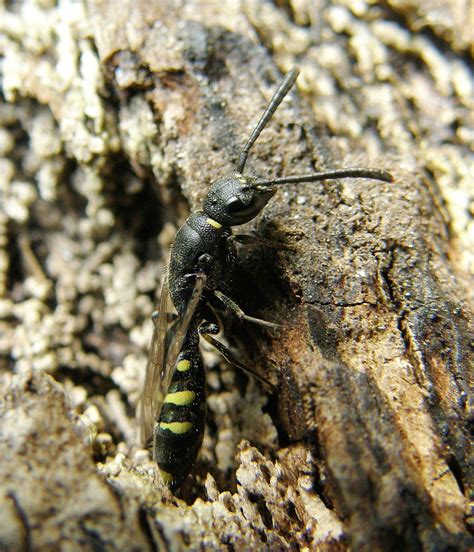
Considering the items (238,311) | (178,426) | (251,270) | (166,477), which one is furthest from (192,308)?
(166,477)

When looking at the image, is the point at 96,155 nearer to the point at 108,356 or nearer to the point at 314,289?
the point at 108,356

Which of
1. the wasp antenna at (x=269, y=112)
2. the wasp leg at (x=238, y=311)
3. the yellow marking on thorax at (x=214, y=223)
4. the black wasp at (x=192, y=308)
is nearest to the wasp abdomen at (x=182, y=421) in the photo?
the black wasp at (x=192, y=308)

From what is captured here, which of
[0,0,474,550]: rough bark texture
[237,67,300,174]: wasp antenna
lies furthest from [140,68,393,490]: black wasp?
[0,0,474,550]: rough bark texture

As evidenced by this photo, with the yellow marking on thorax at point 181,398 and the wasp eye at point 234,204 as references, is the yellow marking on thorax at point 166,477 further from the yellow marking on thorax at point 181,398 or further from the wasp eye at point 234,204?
the wasp eye at point 234,204

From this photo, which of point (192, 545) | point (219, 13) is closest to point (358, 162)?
point (219, 13)

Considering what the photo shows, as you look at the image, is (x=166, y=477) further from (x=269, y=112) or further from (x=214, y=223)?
(x=269, y=112)
